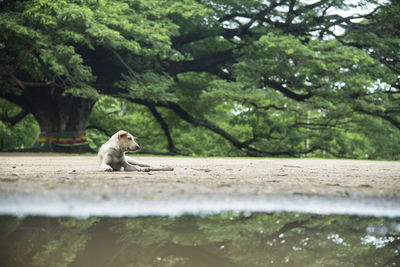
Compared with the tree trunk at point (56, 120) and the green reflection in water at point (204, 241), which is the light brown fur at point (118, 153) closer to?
the green reflection in water at point (204, 241)

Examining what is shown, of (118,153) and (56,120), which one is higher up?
(56,120)

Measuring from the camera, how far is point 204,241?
66.7 inches

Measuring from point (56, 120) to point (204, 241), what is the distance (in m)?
13.6

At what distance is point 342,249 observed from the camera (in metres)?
1.67

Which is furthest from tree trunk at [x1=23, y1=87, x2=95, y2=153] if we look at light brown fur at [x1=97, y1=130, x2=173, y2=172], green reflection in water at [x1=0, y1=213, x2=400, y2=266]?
green reflection in water at [x1=0, y1=213, x2=400, y2=266]

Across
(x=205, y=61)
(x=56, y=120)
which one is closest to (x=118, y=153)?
(x=56, y=120)

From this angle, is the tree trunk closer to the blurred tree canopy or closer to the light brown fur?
the blurred tree canopy

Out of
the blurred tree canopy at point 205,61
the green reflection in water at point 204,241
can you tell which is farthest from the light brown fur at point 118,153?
the blurred tree canopy at point 205,61

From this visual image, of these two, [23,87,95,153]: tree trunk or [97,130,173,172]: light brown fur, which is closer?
[97,130,173,172]: light brown fur

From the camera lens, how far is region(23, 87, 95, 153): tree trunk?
13.9 metres

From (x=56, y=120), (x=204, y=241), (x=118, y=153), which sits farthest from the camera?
(x=56, y=120)

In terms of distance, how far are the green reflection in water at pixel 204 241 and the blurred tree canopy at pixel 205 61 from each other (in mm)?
8415

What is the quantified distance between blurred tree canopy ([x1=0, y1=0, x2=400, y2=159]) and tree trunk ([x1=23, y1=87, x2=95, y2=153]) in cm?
4

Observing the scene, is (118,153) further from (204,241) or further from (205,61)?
(205,61)
